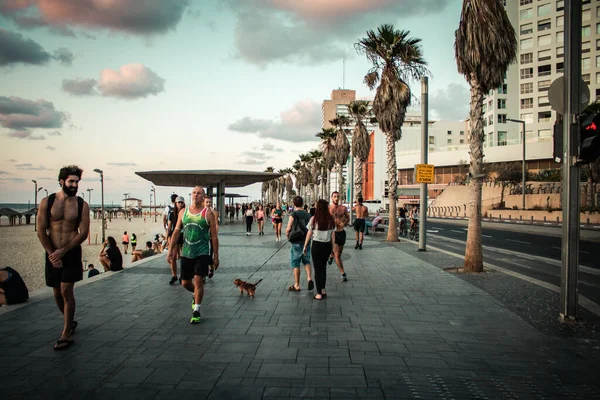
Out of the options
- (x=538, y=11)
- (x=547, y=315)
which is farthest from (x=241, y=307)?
(x=538, y=11)

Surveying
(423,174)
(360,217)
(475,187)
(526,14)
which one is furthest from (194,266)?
(526,14)

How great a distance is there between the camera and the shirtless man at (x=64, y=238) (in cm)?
477

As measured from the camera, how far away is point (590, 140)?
5395mm

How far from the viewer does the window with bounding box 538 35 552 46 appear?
62.3 metres

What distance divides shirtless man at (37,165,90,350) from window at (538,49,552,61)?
72.6 meters

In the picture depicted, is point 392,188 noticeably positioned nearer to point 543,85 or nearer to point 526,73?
point 543,85

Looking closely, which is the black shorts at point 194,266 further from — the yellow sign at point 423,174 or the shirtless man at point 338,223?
the yellow sign at point 423,174

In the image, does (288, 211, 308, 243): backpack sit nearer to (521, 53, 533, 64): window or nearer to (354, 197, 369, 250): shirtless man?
(354, 197, 369, 250): shirtless man

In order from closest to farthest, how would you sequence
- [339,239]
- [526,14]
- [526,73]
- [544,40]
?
1. [339,239]
2. [544,40]
3. [526,14]
4. [526,73]

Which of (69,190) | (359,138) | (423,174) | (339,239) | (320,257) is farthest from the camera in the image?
(359,138)

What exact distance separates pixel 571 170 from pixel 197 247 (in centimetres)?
518

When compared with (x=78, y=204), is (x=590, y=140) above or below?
above

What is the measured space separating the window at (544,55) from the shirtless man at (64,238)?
72600mm

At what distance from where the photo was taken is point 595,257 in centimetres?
1359
